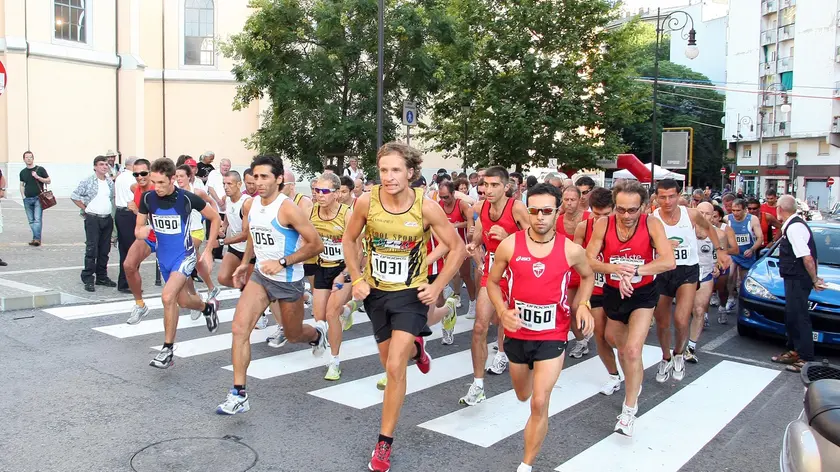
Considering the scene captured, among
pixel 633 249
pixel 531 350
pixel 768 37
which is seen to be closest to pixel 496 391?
pixel 633 249

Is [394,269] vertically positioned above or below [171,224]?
below

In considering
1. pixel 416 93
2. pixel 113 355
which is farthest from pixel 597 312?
pixel 416 93

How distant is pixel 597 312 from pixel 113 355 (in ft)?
15.8

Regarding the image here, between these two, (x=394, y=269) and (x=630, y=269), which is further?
(x=630, y=269)

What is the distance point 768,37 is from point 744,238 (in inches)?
2142

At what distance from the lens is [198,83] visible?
37.5 meters

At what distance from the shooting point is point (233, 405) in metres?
5.65

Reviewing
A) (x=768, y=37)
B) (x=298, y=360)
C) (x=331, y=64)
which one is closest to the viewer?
(x=298, y=360)

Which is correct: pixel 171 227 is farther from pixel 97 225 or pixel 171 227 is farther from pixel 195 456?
pixel 97 225

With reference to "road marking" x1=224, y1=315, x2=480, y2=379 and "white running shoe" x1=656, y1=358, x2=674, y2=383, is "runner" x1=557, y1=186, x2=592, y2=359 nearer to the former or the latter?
"white running shoe" x1=656, y1=358, x2=674, y2=383

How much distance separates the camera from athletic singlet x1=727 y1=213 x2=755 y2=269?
37.7 ft

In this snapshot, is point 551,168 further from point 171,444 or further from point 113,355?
point 171,444

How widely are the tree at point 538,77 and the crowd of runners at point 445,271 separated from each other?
17.1 meters

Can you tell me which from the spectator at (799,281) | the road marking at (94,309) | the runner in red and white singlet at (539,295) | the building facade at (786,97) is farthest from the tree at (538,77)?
the building facade at (786,97)
